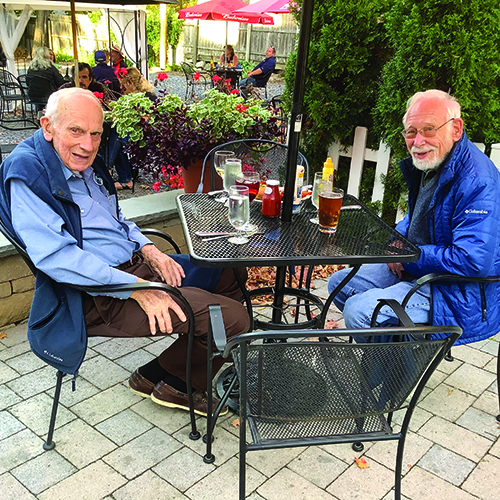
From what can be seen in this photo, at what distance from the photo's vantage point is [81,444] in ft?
7.26

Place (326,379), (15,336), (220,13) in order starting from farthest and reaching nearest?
(220,13) < (15,336) < (326,379)

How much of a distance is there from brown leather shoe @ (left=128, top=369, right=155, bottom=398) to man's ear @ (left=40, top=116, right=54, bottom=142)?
3.81 ft

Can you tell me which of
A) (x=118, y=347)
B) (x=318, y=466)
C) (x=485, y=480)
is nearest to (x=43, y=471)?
(x=118, y=347)

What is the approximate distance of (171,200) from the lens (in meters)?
3.85

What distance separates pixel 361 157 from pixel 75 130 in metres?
2.76

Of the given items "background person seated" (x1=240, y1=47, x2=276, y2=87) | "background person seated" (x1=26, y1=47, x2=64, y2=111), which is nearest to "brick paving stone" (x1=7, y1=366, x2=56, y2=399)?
"background person seated" (x1=26, y1=47, x2=64, y2=111)

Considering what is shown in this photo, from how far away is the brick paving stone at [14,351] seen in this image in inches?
110

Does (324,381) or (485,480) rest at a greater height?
(324,381)

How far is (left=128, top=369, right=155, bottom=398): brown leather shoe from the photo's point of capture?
2.49m

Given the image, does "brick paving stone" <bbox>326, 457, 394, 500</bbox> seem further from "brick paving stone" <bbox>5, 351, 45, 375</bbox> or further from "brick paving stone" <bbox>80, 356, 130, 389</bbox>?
"brick paving stone" <bbox>5, 351, 45, 375</bbox>

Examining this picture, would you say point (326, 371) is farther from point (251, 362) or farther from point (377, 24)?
point (377, 24)

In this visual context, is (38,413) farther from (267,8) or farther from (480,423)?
(267,8)

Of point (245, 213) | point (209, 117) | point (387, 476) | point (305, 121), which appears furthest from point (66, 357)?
point (305, 121)

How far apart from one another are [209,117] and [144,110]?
0.48 meters
